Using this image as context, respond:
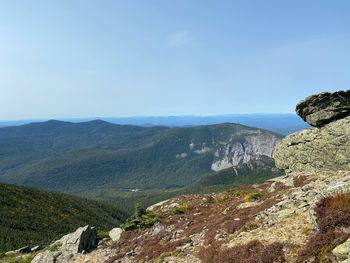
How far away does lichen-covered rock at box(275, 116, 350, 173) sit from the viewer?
79.4 feet

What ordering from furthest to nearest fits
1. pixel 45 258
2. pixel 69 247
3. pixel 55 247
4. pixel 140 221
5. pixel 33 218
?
pixel 33 218, pixel 140 221, pixel 55 247, pixel 69 247, pixel 45 258

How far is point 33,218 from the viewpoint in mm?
88562

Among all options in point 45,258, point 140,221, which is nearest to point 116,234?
point 140,221

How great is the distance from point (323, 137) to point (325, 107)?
423 cm

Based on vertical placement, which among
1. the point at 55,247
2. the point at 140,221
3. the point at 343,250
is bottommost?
the point at 55,247

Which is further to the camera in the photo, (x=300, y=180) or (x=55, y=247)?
(x=55, y=247)

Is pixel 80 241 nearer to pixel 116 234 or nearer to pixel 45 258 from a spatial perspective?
pixel 45 258

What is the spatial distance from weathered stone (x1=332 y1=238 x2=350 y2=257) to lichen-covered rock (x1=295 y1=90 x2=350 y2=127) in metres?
24.1

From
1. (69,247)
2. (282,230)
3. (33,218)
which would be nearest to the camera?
(282,230)

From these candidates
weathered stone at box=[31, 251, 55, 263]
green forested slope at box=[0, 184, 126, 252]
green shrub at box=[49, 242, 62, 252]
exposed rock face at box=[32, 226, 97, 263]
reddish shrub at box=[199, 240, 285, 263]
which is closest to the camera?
reddish shrub at box=[199, 240, 285, 263]

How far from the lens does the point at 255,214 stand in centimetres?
1720

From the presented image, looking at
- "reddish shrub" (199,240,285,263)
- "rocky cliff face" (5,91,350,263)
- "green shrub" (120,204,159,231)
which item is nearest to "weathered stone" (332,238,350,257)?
"rocky cliff face" (5,91,350,263)

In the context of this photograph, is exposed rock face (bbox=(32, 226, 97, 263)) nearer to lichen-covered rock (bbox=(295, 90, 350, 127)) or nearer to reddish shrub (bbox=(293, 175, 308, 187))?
reddish shrub (bbox=(293, 175, 308, 187))

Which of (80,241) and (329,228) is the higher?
(329,228)
